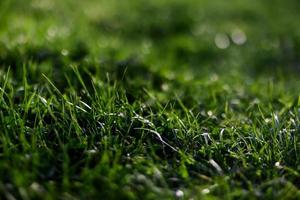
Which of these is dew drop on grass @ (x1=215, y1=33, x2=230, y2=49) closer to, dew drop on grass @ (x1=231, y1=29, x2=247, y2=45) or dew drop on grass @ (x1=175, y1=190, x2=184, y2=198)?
dew drop on grass @ (x1=231, y1=29, x2=247, y2=45)

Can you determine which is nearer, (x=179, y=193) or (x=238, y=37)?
(x=179, y=193)

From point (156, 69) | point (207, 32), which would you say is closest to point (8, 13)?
point (156, 69)

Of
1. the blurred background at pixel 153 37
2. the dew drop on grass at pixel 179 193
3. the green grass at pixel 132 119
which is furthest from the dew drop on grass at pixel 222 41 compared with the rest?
the dew drop on grass at pixel 179 193

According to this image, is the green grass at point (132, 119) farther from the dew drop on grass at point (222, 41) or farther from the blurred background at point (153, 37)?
the dew drop on grass at point (222, 41)

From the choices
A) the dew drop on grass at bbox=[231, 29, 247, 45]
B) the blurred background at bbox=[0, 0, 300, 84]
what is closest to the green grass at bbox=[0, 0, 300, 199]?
the blurred background at bbox=[0, 0, 300, 84]

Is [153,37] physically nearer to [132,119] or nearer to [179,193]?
[132,119]

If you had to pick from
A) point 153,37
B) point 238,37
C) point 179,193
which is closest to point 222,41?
point 238,37

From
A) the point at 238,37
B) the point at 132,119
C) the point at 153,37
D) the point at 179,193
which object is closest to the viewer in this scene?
the point at 179,193
